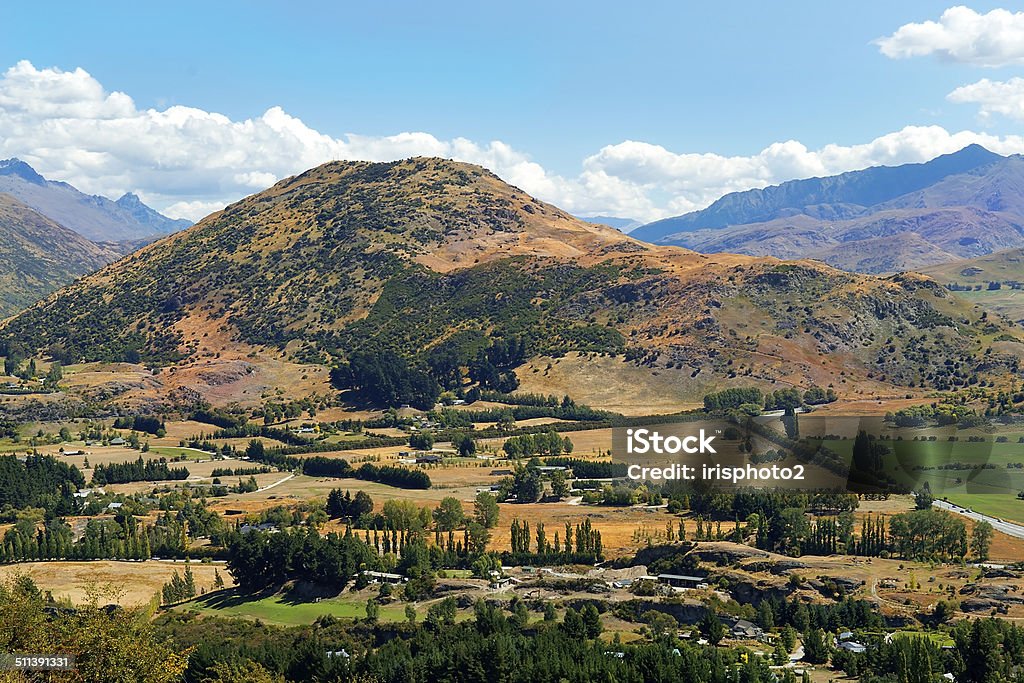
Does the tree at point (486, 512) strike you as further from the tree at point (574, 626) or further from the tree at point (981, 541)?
the tree at point (981, 541)

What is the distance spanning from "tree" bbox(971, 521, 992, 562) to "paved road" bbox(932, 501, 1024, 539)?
7.91 metres

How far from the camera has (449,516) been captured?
451ft

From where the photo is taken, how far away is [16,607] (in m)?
69.3

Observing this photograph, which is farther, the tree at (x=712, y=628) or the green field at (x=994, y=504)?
the green field at (x=994, y=504)

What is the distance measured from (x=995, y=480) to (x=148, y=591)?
107 meters

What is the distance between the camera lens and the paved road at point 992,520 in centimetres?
12577

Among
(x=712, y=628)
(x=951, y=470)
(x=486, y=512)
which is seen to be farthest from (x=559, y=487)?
(x=712, y=628)

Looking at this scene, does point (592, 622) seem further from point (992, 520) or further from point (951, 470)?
point (951, 470)

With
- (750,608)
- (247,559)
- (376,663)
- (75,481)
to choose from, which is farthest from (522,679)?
(75,481)

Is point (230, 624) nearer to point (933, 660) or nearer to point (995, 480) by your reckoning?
point (933, 660)

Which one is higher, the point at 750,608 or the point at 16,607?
the point at 16,607

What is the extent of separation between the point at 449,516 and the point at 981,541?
2352 inches

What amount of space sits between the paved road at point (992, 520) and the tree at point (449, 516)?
58.1 meters

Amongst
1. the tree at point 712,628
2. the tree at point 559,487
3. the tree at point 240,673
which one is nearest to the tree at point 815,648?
the tree at point 712,628
